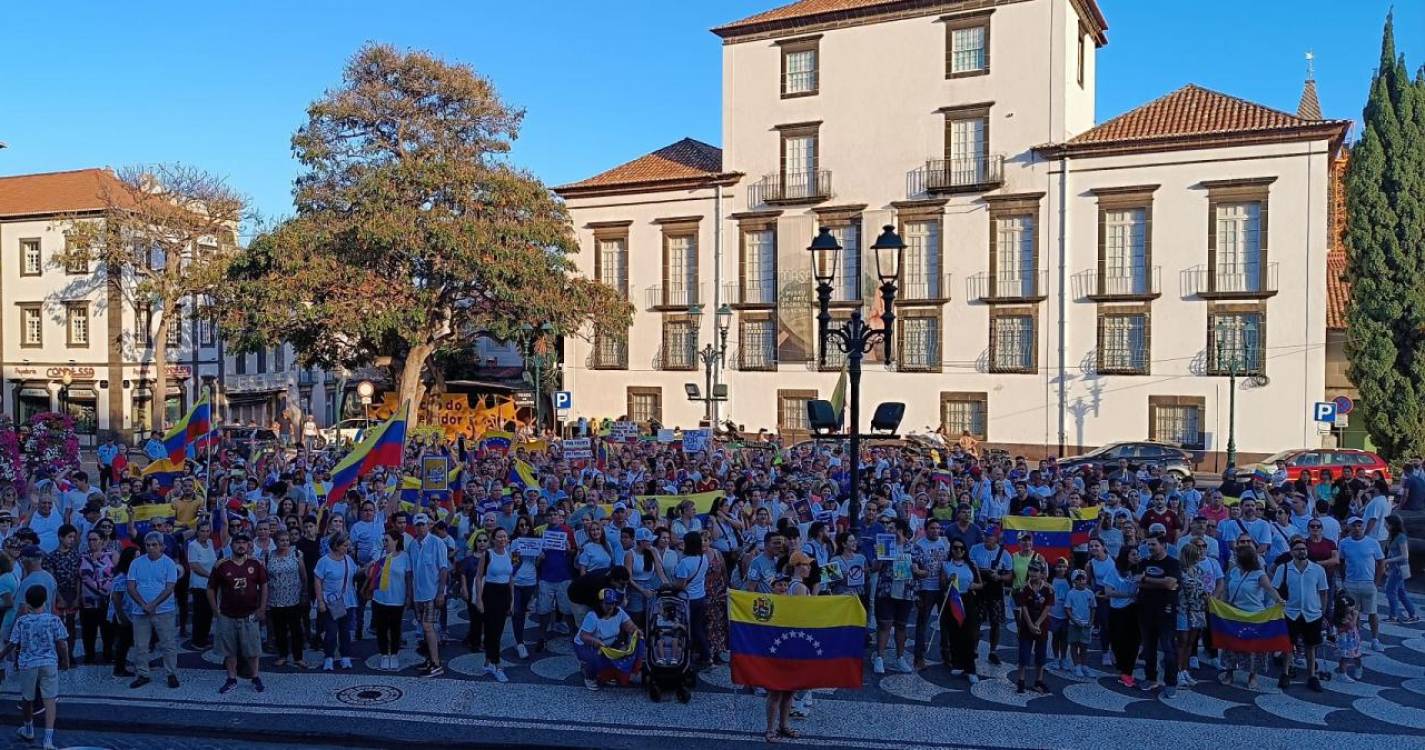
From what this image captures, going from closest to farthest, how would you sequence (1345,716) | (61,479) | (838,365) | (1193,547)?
1. (1345,716)
2. (1193,547)
3. (61,479)
4. (838,365)

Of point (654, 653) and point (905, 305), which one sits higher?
point (905, 305)

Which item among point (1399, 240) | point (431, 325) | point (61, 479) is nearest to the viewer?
point (61, 479)

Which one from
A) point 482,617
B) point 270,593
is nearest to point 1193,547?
point 482,617

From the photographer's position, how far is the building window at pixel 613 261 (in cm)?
4269

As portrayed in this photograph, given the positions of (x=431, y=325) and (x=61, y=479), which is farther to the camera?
(x=431, y=325)

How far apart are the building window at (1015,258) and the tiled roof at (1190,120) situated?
306 cm

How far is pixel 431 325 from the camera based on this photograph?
3662cm

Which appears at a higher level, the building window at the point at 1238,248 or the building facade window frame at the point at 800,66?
the building facade window frame at the point at 800,66

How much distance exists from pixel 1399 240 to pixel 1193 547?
27997 mm

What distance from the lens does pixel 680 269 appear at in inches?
1642

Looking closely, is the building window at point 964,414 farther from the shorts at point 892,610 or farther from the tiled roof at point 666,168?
the shorts at point 892,610

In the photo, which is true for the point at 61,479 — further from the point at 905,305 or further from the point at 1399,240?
the point at 1399,240

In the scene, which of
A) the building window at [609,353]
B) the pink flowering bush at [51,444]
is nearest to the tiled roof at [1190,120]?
the building window at [609,353]

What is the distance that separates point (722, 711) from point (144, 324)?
142 ft
